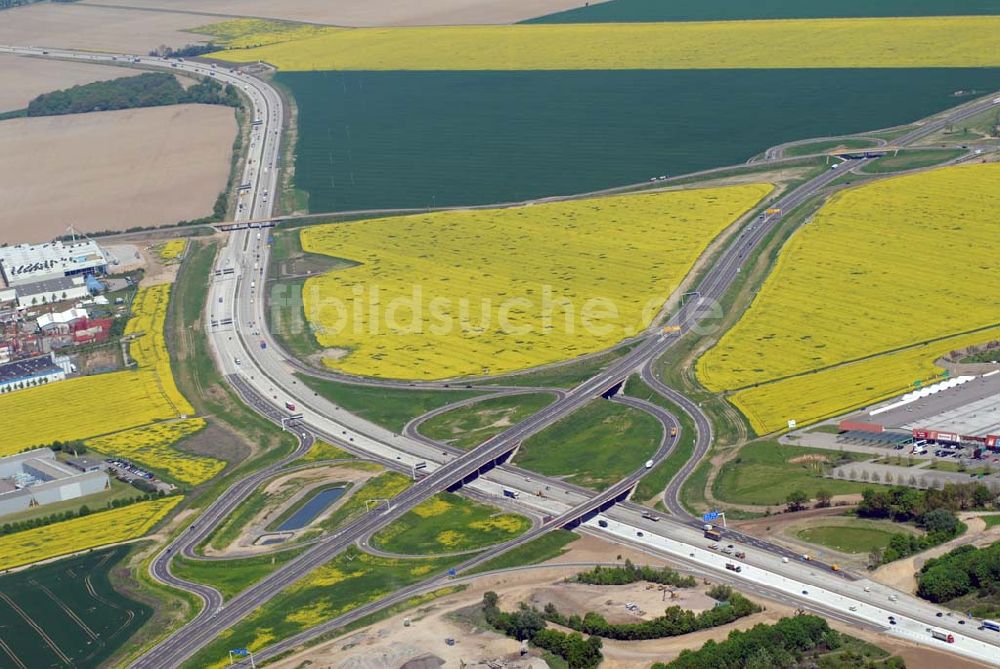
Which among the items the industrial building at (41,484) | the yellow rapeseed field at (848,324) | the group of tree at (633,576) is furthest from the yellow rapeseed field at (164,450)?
the yellow rapeseed field at (848,324)

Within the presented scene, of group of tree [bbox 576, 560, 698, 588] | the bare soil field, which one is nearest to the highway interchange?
the bare soil field

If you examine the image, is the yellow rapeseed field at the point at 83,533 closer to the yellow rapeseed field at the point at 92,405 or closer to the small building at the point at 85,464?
the small building at the point at 85,464

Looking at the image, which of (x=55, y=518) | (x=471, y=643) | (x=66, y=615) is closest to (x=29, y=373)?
Result: (x=55, y=518)

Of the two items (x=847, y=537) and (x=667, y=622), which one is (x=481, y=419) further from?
(x=667, y=622)

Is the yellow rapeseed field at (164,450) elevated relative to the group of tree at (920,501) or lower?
elevated

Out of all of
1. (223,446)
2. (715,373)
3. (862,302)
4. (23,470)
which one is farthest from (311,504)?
(862,302)

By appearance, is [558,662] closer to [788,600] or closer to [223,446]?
[788,600]

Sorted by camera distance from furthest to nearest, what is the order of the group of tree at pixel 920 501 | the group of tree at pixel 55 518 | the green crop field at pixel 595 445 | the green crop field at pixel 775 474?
the green crop field at pixel 595 445 → the group of tree at pixel 55 518 → the green crop field at pixel 775 474 → the group of tree at pixel 920 501
